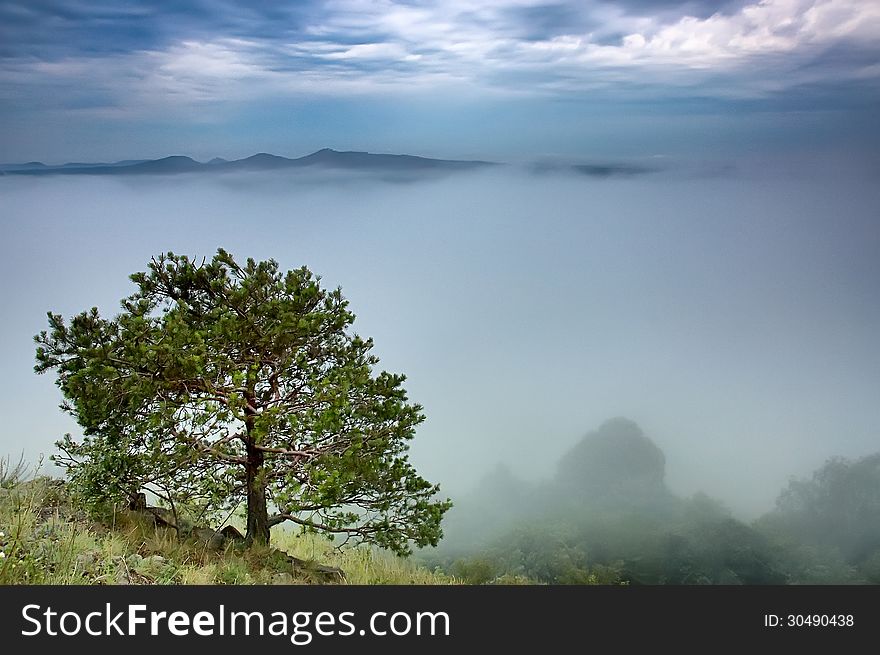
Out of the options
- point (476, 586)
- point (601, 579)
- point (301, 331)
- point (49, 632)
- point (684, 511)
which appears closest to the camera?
point (49, 632)

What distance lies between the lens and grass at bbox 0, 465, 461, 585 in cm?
546

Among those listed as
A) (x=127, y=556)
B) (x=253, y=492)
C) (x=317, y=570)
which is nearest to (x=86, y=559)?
(x=127, y=556)

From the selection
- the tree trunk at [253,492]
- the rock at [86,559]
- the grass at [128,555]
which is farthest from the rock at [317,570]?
the rock at [86,559]

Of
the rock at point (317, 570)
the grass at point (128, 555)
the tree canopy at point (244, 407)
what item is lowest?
the rock at point (317, 570)

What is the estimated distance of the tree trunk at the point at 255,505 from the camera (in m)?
6.39

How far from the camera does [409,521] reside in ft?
20.8

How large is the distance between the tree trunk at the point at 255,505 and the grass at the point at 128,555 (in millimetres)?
116

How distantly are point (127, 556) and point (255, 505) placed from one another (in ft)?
3.29

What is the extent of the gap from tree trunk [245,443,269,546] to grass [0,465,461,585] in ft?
0.38

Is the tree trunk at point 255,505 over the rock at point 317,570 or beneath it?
over

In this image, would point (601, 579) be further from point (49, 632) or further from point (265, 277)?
point (49, 632)

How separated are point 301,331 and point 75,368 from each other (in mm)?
1726

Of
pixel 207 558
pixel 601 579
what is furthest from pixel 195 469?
pixel 601 579

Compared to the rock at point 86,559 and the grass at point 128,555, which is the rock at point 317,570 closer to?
the grass at point 128,555
